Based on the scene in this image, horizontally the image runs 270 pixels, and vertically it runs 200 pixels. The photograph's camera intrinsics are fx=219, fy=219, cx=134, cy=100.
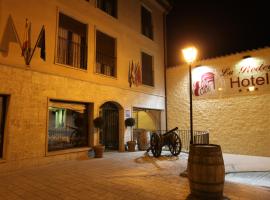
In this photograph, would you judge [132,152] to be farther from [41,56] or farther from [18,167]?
[41,56]

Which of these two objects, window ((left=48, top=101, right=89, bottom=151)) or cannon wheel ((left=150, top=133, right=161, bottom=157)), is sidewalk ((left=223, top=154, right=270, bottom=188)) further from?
window ((left=48, top=101, right=89, bottom=151))

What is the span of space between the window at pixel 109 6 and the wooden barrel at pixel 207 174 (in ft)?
28.8

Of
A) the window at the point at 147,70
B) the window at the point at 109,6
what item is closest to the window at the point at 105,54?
the window at the point at 109,6

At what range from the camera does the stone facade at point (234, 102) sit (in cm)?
1012

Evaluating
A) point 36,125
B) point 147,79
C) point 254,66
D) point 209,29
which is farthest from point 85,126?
point 209,29

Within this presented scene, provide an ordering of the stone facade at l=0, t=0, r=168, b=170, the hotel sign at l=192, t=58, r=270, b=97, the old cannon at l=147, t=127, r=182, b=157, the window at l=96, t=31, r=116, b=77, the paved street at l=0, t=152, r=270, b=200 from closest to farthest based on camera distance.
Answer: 1. the paved street at l=0, t=152, r=270, b=200
2. the stone facade at l=0, t=0, r=168, b=170
3. the old cannon at l=147, t=127, r=182, b=157
4. the window at l=96, t=31, r=116, b=77
5. the hotel sign at l=192, t=58, r=270, b=97

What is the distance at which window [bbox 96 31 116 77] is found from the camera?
393 inches

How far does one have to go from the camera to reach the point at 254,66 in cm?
1045

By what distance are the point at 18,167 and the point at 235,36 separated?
1231cm

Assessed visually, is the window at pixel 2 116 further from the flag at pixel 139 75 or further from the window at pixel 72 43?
the flag at pixel 139 75

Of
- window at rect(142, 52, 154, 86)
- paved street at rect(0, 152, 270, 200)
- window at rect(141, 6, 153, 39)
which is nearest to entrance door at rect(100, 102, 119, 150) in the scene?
window at rect(142, 52, 154, 86)

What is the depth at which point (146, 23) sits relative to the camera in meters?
13.2

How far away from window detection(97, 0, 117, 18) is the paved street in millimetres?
7434

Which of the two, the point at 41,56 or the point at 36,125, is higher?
the point at 41,56
